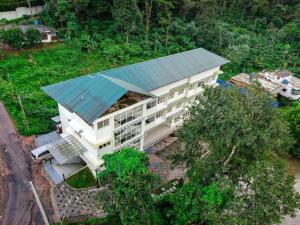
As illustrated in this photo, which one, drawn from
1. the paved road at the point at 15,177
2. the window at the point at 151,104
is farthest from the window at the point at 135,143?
the paved road at the point at 15,177

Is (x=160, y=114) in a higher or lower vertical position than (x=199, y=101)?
lower

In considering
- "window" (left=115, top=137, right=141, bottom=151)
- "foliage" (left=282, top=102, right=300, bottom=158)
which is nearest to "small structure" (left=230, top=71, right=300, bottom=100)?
"foliage" (left=282, top=102, right=300, bottom=158)

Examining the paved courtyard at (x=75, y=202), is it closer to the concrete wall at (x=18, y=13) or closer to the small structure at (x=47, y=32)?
the small structure at (x=47, y=32)

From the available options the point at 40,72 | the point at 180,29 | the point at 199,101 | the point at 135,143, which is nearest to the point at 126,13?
the point at 180,29

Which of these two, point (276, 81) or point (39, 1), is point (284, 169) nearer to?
Result: point (276, 81)

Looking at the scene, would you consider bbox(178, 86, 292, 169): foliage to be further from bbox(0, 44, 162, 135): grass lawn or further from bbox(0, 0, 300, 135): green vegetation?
bbox(0, 0, 300, 135): green vegetation

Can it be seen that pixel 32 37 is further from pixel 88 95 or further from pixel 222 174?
pixel 222 174
